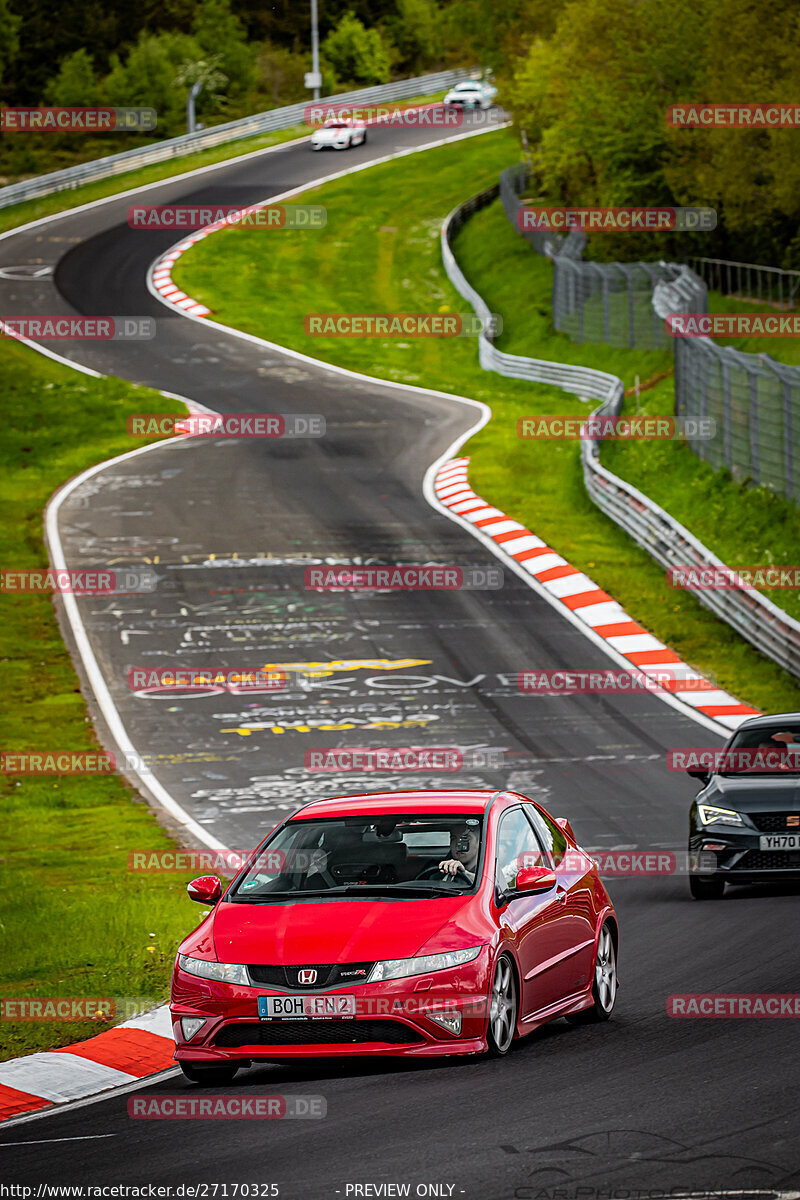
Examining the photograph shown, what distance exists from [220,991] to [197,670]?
16698mm

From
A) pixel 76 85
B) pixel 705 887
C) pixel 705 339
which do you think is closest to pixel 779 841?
pixel 705 887

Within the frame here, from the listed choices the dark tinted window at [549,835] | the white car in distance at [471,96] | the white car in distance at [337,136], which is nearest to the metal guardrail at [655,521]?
the dark tinted window at [549,835]

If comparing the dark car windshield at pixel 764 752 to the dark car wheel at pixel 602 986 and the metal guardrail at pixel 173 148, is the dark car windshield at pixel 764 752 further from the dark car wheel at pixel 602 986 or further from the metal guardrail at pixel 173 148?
the metal guardrail at pixel 173 148

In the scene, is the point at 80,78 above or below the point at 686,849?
above

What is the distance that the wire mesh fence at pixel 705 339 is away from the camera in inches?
1160

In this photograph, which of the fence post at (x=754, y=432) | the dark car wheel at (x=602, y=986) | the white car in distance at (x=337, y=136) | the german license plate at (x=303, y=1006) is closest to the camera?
the german license plate at (x=303, y=1006)

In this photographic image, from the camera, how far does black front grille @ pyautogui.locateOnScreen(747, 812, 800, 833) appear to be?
578 inches

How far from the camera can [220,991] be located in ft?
28.5

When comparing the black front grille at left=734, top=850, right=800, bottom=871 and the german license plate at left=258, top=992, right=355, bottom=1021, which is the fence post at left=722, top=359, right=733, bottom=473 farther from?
the german license plate at left=258, top=992, right=355, bottom=1021

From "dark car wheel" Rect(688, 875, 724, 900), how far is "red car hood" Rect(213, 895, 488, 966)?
6.20m

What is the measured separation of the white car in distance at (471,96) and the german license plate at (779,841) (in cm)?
8533

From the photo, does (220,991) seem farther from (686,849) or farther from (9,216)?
(9,216)

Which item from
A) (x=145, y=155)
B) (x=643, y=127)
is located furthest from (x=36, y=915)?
(x=145, y=155)

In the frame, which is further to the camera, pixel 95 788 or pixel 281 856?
pixel 95 788
